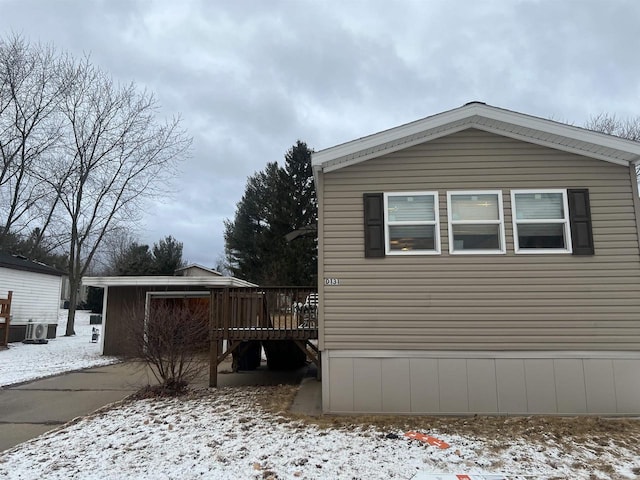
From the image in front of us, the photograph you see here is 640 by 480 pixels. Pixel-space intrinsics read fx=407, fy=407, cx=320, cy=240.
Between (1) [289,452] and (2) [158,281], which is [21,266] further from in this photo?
(1) [289,452]

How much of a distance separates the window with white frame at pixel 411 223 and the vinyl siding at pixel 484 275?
0.11 metres

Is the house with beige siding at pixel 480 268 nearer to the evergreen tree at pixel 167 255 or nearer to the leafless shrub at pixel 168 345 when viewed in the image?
the leafless shrub at pixel 168 345

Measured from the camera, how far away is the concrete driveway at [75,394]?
526 cm

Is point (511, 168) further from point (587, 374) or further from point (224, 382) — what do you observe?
point (224, 382)

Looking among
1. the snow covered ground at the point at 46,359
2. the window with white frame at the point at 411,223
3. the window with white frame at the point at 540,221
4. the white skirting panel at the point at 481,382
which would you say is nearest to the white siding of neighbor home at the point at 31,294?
the snow covered ground at the point at 46,359

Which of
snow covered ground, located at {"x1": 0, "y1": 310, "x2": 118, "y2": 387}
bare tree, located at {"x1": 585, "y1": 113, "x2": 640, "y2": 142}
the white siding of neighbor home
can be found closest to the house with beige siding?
snow covered ground, located at {"x1": 0, "y1": 310, "x2": 118, "y2": 387}

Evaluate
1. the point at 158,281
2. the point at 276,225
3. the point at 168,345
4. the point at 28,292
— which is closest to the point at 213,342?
the point at 168,345

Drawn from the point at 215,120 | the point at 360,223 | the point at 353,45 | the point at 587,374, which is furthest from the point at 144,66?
the point at 587,374

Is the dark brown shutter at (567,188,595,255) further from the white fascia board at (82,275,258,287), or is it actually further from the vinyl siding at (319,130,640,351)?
the white fascia board at (82,275,258,287)

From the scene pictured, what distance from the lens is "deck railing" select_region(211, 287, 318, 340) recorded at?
24.2 feet

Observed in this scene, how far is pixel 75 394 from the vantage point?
23.1 ft

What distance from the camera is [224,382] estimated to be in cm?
816

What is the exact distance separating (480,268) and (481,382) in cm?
156

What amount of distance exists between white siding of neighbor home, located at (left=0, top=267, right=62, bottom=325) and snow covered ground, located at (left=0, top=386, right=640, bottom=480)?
40.8ft
